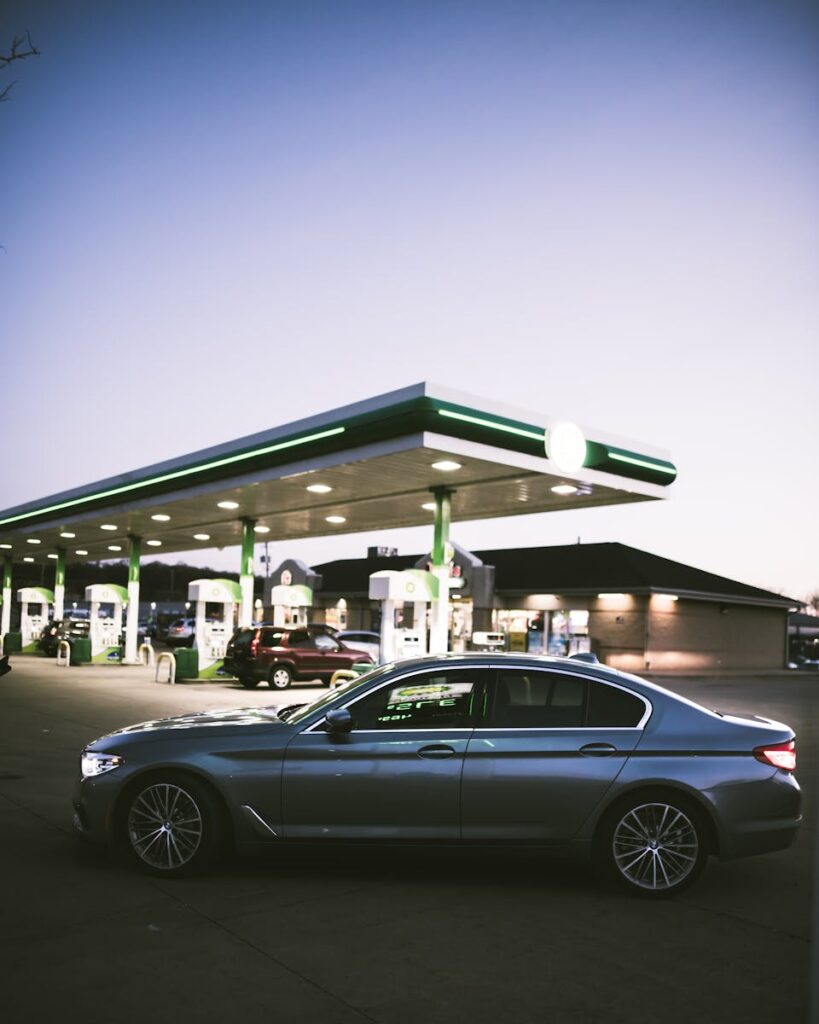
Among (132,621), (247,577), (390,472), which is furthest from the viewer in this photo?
(132,621)

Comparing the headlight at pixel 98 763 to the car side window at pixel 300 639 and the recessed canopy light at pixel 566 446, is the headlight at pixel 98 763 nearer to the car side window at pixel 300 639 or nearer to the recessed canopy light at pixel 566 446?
the recessed canopy light at pixel 566 446

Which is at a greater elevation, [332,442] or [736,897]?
[332,442]

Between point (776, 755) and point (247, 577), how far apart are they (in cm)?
2175

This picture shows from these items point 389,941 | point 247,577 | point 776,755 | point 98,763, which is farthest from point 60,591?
point 776,755

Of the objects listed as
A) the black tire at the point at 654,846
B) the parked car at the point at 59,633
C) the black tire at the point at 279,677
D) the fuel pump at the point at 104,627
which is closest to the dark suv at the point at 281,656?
the black tire at the point at 279,677

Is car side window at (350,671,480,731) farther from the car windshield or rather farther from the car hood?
the car hood

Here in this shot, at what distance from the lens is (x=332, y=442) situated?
16.7m

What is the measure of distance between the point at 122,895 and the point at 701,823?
3.52 m

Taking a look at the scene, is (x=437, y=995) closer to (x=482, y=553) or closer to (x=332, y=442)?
(x=332, y=442)

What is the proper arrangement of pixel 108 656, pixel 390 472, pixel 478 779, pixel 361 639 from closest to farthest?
pixel 478 779
pixel 390 472
pixel 108 656
pixel 361 639

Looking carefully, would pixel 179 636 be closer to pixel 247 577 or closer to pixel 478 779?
pixel 247 577

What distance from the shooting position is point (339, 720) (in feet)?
18.7

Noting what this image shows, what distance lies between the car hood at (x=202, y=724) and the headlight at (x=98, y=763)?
0.39ft

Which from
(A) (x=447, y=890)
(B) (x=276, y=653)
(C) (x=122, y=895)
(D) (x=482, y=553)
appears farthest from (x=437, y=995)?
(D) (x=482, y=553)
